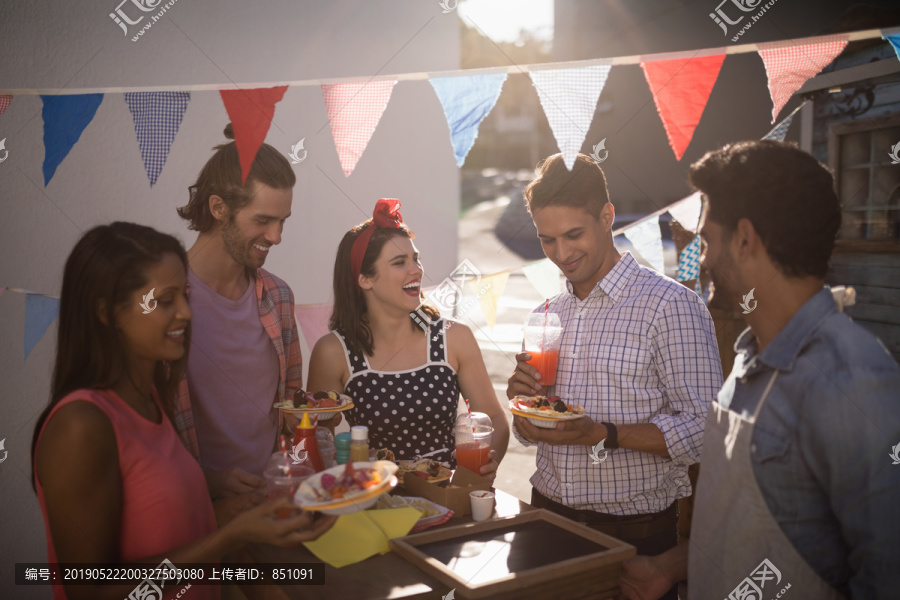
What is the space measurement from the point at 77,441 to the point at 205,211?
5.13 ft

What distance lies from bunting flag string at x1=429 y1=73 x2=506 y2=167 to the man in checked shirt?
624mm

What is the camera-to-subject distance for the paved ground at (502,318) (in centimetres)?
618

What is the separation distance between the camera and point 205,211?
10.2 ft

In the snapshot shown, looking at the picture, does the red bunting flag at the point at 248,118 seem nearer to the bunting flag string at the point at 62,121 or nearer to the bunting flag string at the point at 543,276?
the bunting flag string at the point at 62,121

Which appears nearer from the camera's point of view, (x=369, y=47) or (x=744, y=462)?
(x=744, y=462)

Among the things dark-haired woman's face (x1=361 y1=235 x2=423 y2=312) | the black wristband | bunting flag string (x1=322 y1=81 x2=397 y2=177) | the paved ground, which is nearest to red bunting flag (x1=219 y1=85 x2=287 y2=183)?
bunting flag string (x1=322 y1=81 x2=397 y2=177)

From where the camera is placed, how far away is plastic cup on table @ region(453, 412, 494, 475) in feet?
8.24

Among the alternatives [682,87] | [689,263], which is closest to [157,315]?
[682,87]

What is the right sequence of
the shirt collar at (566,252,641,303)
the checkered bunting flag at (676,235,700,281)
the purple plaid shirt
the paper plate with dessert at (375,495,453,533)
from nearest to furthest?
the paper plate with dessert at (375,495,453,533)
the shirt collar at (566,252,641,303)
the purple plaid shirt
the checkered bunting flag at (676,235,700,281)

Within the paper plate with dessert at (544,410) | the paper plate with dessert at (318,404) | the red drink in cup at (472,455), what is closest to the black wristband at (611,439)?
the paper plate with dessert at (544,410)

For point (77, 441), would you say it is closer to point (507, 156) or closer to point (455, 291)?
point (455, 291)

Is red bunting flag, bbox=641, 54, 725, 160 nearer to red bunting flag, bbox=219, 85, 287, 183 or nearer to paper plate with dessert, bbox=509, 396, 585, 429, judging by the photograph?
paper plate with dessert, bbox=509, 396, 585, 429

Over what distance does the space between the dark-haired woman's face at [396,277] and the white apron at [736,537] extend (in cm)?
164

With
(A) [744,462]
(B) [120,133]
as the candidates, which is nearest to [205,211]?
(B) [120,133]
